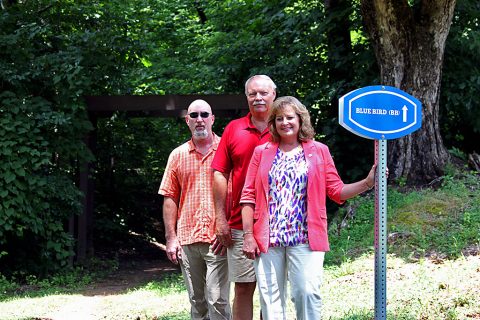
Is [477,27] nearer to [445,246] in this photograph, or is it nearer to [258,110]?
[445,246]

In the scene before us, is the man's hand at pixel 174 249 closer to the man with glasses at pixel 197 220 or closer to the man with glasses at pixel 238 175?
the man with glasses at pixel 197 220

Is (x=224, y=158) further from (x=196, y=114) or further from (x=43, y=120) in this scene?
(x=43, y=120)

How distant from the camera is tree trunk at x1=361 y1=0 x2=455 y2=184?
426 inches

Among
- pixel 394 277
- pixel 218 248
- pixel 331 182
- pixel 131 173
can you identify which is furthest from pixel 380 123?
pixel 131 173

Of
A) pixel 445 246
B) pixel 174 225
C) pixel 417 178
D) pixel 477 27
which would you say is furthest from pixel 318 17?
pixel 174 225

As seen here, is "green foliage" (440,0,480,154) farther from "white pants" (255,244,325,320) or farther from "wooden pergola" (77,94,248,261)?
"white pants" (255,244,325,320)

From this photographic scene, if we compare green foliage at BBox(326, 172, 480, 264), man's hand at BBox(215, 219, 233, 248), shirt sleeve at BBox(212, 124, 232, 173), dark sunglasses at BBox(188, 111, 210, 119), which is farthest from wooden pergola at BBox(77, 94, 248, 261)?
man's hand at BBox(215, 219, 233, 248)

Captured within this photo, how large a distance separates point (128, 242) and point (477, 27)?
902 centimetres

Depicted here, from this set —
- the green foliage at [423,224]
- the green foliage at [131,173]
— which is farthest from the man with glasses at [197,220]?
the green foliage at [131,173]

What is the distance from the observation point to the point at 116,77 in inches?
533

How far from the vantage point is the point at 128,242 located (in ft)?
57.5

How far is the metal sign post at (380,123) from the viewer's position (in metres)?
4.25

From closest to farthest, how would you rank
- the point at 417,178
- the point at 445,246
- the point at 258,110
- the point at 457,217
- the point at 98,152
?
the point at 258,110, the point at 445,246, the point at 457,217, the point at 417,178, the point at 98,152

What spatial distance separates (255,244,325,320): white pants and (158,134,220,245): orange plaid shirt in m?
1.03
